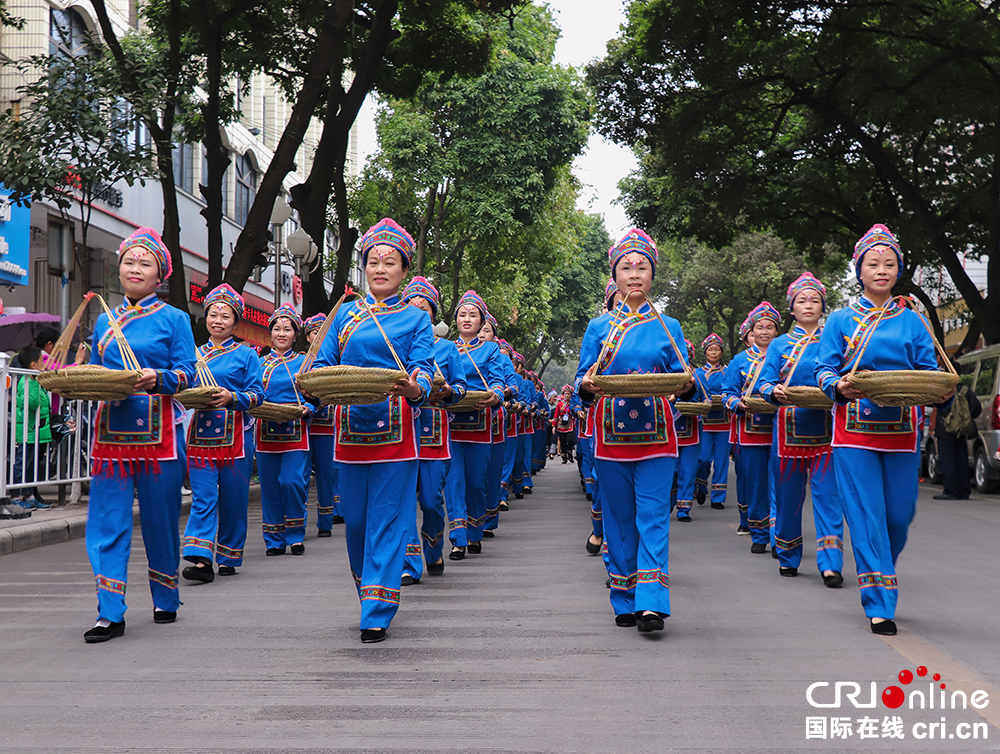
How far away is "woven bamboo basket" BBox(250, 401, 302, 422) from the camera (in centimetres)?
988

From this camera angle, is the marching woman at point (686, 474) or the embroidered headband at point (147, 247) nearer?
the embroidered headband at point (147, 247)

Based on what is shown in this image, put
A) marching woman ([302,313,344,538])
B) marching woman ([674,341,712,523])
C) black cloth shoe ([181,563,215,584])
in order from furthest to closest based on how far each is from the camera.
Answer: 1. marching woman ([674,341,712,523])
2. marching woman ([302,313,344,538])
3. black cloth shoe ([181,563,215,584])

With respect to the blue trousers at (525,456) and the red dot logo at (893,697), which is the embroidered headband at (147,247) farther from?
the blue trousers at (525,456)

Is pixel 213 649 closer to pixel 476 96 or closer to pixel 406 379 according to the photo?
pixel 406 379

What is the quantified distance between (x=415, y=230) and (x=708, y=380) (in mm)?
22027

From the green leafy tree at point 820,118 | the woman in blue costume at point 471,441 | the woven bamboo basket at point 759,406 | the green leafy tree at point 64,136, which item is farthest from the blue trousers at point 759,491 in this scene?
the green leafy tree at point 820,118

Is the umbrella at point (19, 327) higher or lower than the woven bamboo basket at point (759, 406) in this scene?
higher

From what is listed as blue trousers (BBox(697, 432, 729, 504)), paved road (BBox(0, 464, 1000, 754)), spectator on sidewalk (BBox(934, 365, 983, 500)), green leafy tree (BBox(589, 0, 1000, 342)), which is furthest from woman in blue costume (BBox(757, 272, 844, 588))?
green leafy tree (BBox(589, 0, 1000, 342))

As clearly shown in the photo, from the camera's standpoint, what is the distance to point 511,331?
50156 millimetres

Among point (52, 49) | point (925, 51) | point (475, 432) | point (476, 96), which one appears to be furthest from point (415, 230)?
point (475, 432)

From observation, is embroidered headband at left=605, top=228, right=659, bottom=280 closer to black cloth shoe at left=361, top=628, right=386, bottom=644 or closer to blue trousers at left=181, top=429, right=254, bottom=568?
black cloth shoe at left=361, top=628, right=386, bottom=644

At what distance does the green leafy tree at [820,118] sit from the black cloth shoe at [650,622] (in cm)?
1648

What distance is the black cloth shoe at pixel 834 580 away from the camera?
8.23m

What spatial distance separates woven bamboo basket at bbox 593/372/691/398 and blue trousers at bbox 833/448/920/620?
1.22m
